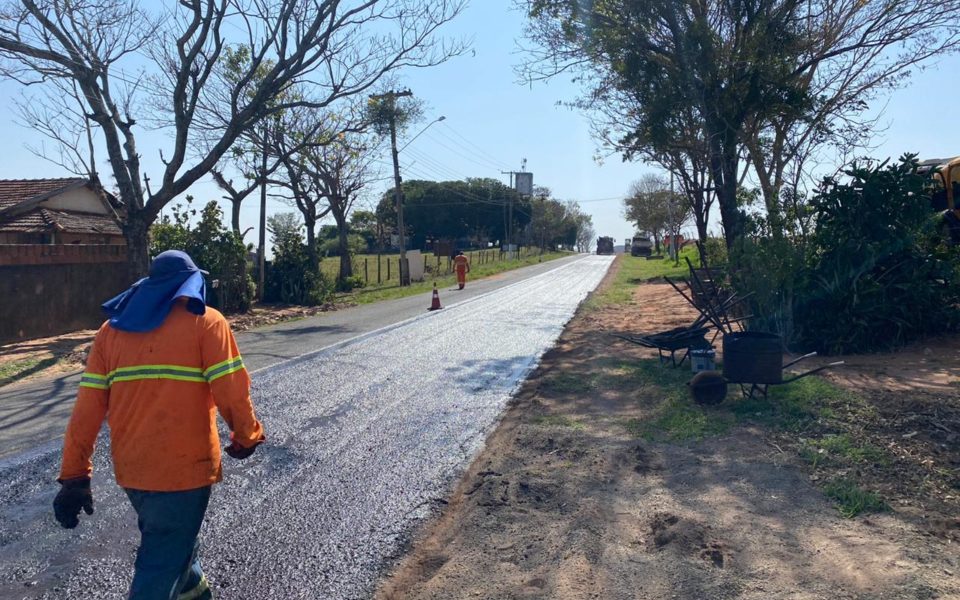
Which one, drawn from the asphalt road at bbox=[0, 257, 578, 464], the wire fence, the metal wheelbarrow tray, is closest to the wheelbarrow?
the metal wheelbarrow tray

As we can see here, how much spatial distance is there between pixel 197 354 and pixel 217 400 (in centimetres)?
23

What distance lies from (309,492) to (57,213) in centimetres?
1854

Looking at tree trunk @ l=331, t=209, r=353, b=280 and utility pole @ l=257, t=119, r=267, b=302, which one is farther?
tree trunk @ l=331, t=209, r=353, b=280

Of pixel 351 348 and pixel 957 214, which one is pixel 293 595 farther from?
pixel 957 214

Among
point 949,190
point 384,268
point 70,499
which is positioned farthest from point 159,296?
point 384,268

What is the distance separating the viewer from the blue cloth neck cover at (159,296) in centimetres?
330

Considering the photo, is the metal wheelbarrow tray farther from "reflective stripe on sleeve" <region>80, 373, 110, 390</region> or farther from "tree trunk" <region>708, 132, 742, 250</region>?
"reflective stripe on sleeve" <region>80, 373, 110, 390</region>

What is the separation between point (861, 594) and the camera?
147 inches

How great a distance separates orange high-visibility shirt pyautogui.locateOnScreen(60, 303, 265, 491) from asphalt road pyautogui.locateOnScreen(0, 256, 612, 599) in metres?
1.08

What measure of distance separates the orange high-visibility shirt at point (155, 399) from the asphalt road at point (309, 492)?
42.6 inches

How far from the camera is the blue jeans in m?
3.27

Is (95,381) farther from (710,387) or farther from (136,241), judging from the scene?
(136,241)

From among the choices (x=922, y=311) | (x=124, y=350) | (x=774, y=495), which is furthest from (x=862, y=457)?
(x=922, y=311)

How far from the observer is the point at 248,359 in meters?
12.2
